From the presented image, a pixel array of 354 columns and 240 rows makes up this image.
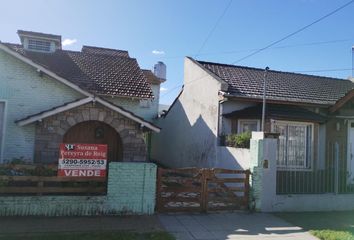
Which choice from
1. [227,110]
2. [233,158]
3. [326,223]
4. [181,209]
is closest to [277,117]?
[227,110]

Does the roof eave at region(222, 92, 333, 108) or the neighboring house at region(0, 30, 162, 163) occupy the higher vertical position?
the roof eave at region(222, 92, 333, 108)

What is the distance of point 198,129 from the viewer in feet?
56.9

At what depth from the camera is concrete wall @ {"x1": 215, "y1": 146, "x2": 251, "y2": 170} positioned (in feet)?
37.5

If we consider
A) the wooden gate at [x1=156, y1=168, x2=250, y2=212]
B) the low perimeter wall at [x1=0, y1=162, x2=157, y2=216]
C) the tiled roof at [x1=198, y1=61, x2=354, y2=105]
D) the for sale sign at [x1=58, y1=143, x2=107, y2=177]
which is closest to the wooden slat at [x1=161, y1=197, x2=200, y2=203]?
the wooden gate at [x1=156, y1=168, x2=250, y2=212]

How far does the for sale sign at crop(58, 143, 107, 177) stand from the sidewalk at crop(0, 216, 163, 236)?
1.18 meters

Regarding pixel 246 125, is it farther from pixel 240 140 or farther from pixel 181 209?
pixel 181 209

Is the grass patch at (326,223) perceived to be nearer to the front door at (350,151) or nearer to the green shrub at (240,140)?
the green shrub at (240,140)

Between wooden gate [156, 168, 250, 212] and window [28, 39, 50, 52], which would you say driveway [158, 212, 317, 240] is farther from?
window [28, 39, 50, 52]

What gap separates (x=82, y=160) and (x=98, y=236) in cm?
255

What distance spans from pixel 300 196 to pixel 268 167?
4.62ft

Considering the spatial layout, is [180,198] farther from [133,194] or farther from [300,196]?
[300,196]

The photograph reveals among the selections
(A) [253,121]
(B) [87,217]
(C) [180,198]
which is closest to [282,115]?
(A) [253,121]

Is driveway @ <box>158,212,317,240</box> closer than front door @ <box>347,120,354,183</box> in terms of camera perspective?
Yes

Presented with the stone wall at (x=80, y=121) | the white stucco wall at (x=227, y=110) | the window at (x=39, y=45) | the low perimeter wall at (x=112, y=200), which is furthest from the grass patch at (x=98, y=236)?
the window at (x=39, y=45)
